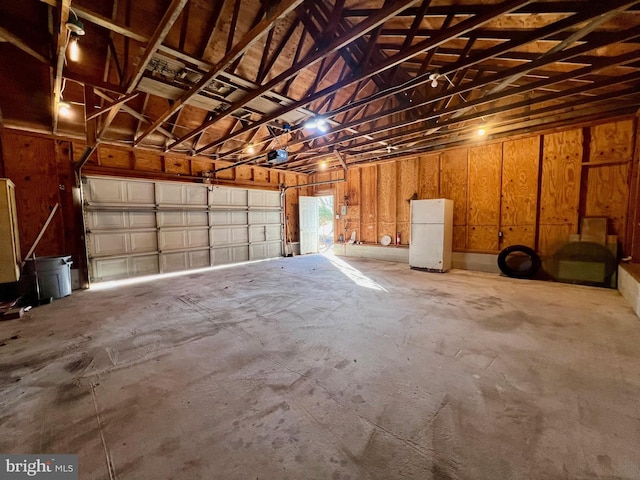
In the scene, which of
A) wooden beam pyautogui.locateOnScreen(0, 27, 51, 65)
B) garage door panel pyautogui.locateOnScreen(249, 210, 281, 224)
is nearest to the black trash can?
wooden beam pyautogui.locateOnScreen(0, 27, 51, 65)

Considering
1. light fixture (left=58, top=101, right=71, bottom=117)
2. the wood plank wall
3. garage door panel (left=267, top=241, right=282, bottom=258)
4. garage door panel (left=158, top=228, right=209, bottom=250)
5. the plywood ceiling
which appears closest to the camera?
the plywood ceiling

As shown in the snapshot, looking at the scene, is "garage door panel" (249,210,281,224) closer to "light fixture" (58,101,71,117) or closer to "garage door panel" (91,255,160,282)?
"garage door panel" (91,255,160,282)

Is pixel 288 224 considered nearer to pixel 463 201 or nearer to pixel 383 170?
pixel 383 170

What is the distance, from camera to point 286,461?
138 cm

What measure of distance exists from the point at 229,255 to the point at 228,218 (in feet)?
3.91

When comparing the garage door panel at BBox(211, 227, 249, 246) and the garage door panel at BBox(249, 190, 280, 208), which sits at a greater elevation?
the garage door panel at BBox(249, 190, 280, 208)

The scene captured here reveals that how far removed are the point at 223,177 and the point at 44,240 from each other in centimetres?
432

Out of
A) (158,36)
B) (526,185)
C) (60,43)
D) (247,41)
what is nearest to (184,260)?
(60,43)

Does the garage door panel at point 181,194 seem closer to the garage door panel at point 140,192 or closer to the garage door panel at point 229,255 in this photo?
the garage door panel at point 140,192

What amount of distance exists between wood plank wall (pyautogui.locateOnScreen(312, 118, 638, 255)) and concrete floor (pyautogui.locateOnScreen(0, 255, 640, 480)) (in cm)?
234

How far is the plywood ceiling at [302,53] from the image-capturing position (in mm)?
2475

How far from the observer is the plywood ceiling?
97.4 inches

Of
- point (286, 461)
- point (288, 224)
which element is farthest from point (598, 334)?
point (288, 224)

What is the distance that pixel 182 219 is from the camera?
6953mm
